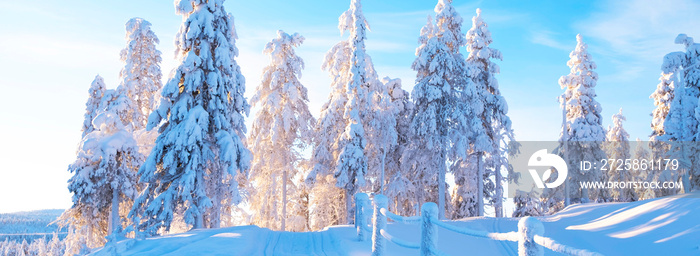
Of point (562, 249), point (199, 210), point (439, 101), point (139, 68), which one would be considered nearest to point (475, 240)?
point (199, 210)

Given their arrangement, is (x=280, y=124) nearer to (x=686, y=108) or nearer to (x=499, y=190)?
(x=499, y=190)

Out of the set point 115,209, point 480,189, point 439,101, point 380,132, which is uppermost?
point 439,101

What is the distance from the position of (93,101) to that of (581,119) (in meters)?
31.0

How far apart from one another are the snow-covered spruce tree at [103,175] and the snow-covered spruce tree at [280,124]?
7.16 metres

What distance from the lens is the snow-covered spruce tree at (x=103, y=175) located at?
2258 centimetres

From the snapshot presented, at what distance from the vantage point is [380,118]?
1083 inches

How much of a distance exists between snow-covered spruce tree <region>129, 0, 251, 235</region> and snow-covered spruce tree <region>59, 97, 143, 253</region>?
441cm

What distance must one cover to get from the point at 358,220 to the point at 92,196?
16.5 meters

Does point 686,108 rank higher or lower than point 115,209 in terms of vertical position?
higher

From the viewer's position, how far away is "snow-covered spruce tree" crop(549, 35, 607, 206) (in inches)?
1332

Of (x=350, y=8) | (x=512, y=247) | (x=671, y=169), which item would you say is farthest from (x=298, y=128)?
(x=671, y=169)

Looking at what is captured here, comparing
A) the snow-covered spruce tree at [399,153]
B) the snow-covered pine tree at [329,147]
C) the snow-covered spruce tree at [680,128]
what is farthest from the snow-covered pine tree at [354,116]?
the snow-covered spruce tree at [680,128]

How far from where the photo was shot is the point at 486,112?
29297 millimetres

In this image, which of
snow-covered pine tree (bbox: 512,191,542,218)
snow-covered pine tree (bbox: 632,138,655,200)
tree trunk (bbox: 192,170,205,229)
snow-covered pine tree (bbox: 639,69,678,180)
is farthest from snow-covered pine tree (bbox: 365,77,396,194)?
snow-covered pine tree (bbox: 632,138,655,200)
